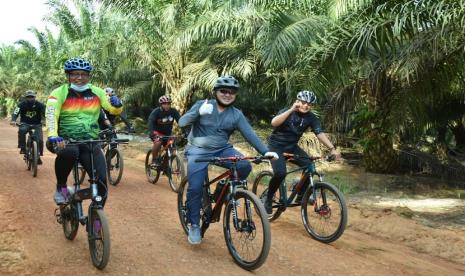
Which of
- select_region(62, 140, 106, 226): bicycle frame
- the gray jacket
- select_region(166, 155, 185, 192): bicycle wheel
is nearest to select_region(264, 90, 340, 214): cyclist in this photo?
the gray jacket

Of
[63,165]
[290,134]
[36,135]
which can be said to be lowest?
[63,165]

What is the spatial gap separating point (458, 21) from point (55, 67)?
87.6 feet

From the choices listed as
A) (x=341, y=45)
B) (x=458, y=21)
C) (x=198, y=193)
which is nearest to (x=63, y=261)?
(x=198, y=193)

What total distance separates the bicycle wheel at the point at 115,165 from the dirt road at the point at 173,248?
153 centimetres

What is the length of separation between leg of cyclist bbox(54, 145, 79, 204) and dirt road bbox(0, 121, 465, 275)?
59 cm

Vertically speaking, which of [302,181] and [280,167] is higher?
[280,167]

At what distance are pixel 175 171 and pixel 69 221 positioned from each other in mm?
3843

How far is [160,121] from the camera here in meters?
9.66

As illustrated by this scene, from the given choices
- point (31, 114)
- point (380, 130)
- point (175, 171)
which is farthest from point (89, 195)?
point (380, 130)

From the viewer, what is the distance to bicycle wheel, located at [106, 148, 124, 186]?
958 cm

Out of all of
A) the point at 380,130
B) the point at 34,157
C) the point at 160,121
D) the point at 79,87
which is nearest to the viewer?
the point at 79,87

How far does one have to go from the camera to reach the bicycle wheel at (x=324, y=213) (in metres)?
5.88

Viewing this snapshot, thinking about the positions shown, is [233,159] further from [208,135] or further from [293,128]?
[293,128]

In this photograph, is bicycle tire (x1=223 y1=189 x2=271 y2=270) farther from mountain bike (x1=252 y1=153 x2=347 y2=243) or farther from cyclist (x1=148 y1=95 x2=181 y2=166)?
cyclist (x1=148 y1=95 x2=181 y2=166)
